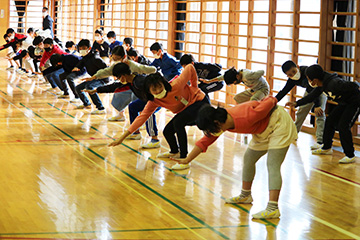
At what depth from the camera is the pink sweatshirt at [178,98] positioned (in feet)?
17.3

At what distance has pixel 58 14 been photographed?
67.3 ft

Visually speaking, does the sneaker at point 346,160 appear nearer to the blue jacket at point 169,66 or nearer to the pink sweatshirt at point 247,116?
the pink sweatshirt at point 247,116

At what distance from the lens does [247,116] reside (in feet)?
12.3

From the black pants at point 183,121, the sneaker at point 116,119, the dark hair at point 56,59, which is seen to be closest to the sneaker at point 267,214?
the black pants at point 183,121

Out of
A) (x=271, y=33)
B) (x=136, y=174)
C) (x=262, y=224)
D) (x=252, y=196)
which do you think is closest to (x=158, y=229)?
(x=262, y=224)

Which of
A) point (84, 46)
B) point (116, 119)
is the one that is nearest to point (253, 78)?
point (116, 119)

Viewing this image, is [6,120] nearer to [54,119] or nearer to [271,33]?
[54,119]

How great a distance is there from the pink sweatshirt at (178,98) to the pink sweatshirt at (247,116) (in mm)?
1411

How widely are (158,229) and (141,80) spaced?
7.69ft

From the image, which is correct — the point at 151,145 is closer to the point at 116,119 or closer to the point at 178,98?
the point at 178,98

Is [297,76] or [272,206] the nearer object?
[272,206]

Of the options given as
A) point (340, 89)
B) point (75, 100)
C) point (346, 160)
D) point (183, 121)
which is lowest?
point (346, 160)

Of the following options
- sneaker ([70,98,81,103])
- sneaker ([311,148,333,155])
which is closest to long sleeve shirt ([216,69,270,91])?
sneaker ([311,148,333,155])

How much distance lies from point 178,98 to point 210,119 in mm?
1894
